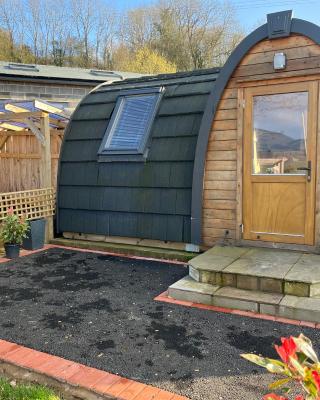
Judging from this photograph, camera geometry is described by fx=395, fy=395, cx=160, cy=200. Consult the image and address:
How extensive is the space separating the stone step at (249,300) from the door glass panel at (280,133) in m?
1.76

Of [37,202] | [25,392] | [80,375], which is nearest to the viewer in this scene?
[25,392]

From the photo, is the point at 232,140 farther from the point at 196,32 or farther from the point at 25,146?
the point at 196,32

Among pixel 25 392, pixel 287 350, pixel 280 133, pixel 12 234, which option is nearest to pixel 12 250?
pixel 12 234

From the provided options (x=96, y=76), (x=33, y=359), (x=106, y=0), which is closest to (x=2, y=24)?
(x=106, y=0)

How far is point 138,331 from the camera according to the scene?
3504mm

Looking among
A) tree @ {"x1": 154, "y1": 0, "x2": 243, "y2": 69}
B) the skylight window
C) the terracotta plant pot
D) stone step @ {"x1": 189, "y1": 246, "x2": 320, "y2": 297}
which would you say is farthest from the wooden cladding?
tree @ {"x1": 154, "y1": 0, "x2": 243, "y2": 69}

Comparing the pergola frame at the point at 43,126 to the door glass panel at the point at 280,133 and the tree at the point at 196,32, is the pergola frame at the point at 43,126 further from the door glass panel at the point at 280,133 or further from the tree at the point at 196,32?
the tree at the point at 196,32

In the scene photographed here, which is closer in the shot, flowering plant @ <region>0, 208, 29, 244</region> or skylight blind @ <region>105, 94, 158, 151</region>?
flowering plant @ <region>0, 208, 29, 244</region>

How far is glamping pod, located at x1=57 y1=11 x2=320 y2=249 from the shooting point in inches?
191

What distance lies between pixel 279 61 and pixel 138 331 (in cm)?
357

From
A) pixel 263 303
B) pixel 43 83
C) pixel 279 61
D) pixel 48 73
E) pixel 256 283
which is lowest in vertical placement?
pixel 263 303

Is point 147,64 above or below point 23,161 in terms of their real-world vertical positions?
above

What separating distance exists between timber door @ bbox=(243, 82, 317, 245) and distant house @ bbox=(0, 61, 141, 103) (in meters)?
9.06

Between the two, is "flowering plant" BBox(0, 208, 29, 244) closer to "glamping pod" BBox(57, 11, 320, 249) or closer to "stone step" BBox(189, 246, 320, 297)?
"glamping pod" BBox(57, 11, 320, 249)
